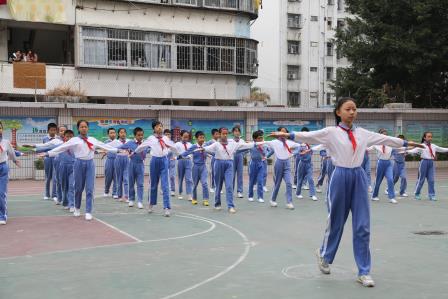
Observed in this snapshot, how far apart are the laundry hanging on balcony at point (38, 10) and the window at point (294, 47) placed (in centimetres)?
2413

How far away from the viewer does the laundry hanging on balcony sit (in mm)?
24406

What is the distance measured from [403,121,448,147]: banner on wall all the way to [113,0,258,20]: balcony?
9326 mm

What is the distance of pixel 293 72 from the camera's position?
46281 mm

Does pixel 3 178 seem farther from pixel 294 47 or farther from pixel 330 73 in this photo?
pixel 330 73

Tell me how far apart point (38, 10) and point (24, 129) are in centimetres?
620

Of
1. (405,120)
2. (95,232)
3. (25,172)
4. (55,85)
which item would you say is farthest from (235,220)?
(405,120)

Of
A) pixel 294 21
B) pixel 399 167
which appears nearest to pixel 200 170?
pixel 399 167

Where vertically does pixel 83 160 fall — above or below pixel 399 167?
above

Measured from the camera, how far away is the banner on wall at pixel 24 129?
829 inches

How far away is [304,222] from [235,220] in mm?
1321

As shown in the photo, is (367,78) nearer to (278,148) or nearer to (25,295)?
(278,148)

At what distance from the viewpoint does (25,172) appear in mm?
21656

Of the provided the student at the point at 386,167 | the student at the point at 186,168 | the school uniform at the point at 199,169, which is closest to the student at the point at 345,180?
the school uniform at the point at 199,169

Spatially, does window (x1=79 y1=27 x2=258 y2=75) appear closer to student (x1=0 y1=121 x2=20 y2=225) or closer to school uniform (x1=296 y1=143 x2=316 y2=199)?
school uniform (x1=296 y1=143 x2=316 y2=199)
